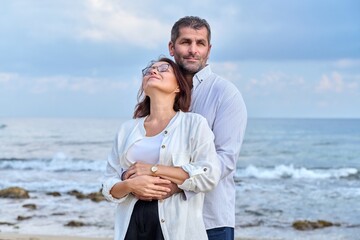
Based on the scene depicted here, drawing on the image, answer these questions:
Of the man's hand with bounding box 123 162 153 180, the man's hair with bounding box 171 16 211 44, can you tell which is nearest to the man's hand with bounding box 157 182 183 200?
the man's hand with bounding box 123 162 153 180

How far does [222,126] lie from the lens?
2.89 meters

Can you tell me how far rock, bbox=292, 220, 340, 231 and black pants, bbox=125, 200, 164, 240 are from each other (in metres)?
8.91

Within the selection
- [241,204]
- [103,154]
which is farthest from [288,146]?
[241,204]

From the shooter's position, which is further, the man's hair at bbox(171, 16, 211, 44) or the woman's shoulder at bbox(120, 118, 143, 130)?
the man's hair at bbox(171, 16, 211, 44)

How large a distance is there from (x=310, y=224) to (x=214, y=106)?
29.7 feet

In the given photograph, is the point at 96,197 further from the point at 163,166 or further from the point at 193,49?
the point at 163,166

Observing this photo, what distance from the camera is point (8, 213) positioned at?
12.0 metres

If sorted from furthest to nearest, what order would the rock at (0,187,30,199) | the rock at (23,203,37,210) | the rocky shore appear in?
the rock at (0,187,30,199), the rock at (23,203,37,210), the rocky shore

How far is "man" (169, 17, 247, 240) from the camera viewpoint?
114 inches

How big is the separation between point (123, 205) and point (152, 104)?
1.67 feet

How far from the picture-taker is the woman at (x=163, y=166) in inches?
103

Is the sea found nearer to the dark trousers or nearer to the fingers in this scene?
the dark trousers

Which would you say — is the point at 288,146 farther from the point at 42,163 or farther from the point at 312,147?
the point at 42,163

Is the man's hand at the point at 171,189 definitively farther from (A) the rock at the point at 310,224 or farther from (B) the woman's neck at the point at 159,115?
(A) the rock at the point at 310,224
